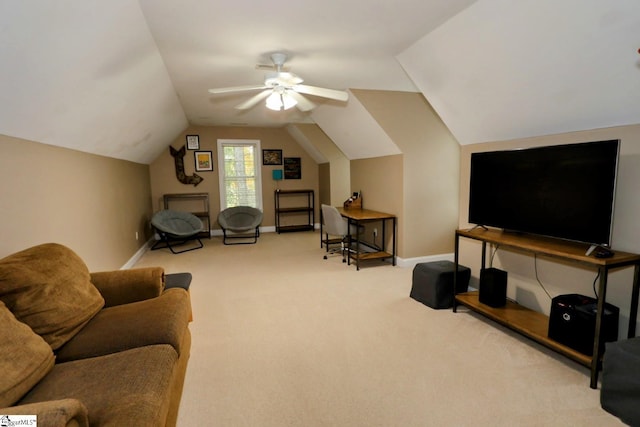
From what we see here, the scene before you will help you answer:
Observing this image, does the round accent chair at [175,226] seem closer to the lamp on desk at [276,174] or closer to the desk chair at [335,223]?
the lamp on desk at [276,174]

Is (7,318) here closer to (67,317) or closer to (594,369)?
(67,317)

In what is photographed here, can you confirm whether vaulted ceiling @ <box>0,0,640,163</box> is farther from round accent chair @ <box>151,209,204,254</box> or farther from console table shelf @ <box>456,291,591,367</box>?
round accent chair @ <box>151,209,204,254</box>

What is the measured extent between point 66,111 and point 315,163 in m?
5.74

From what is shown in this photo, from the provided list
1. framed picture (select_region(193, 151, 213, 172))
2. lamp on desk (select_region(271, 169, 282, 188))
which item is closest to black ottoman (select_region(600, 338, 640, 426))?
lamp on desk (select_region(271, 169, 282, 188))

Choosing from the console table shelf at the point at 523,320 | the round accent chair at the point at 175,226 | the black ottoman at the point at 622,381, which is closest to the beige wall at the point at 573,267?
the console table shelf at the point at 523,320

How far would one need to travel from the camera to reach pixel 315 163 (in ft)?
25.8

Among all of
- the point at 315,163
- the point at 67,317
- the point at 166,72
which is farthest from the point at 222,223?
the point at 67,317

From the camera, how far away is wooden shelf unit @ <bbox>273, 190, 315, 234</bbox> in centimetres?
746

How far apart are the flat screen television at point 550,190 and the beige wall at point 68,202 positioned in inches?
140

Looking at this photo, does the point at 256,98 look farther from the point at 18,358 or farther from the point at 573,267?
the point at 573,267

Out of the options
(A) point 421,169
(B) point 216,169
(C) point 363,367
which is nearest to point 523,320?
(C) point 363,367

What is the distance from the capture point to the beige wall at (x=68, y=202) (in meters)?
2.12

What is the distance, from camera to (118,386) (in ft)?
4.31

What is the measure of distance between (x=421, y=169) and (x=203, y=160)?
15.3 ft
